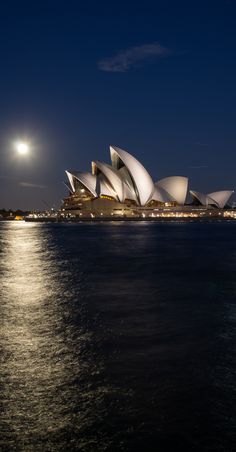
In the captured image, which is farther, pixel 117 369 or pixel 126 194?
pixel 126 194

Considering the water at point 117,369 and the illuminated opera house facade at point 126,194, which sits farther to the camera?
the illuminated opera house facade at point 126,194

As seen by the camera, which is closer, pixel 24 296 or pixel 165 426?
pixel 165 426

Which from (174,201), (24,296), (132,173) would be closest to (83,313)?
(24,296)

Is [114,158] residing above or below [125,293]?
above

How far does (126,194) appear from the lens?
114 metres

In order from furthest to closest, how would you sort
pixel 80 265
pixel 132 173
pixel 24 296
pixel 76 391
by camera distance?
1. pixel 132 173
2. pixel 80 265
3. pixel 24 296
4. pixel 76 391

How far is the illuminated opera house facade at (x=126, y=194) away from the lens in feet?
341

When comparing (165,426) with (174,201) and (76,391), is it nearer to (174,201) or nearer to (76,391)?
(76,391)

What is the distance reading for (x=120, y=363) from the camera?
6957 mm

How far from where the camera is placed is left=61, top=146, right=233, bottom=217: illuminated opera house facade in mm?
103938

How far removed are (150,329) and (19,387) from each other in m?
4.14

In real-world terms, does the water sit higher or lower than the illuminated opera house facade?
lower

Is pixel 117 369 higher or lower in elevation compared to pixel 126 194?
lower

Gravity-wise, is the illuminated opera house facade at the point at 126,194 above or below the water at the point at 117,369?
above
